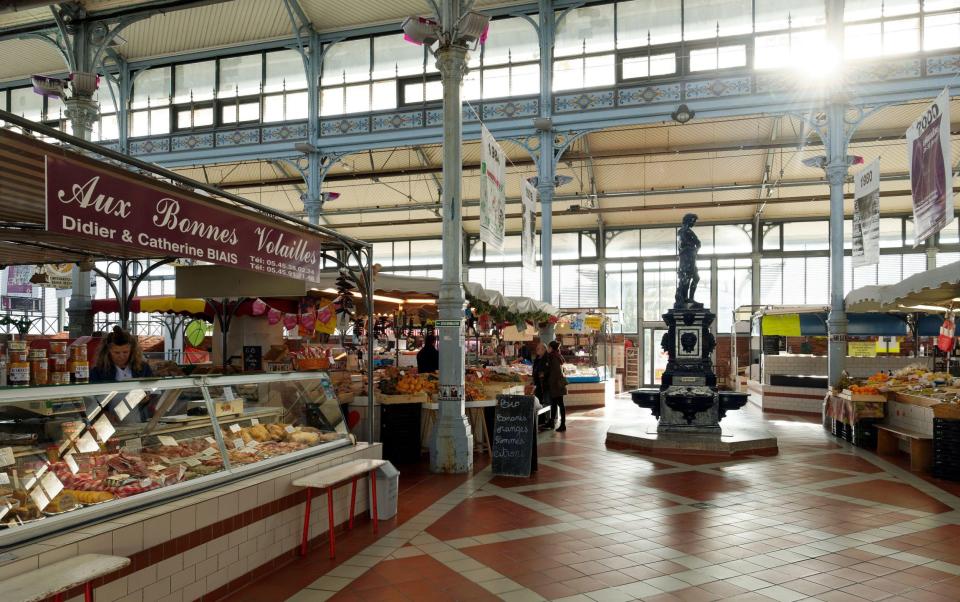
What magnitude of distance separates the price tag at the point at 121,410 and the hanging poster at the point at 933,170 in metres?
7.79

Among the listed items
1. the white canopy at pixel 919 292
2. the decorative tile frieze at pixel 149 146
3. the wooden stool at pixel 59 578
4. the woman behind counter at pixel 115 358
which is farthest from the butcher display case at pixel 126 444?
the decorative tile frieze at pixel 149 146

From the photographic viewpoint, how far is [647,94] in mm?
15938

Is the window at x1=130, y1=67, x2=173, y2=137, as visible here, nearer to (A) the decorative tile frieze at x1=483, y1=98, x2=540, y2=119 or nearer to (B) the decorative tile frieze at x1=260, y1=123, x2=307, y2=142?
(B) the decorative tile frieze at x1=260, y1=123, x2=307, y2=142

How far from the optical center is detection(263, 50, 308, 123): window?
62.6 feet

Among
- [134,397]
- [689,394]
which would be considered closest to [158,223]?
[134,397]

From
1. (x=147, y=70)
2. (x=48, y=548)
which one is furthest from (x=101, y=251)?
(x=147, y=70)

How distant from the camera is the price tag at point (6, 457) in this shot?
3.34 m

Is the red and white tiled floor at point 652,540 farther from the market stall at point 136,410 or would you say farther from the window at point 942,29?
the window at point 942,29

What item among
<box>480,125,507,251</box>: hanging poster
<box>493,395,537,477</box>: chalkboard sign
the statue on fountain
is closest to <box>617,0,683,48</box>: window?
the statue on fountain

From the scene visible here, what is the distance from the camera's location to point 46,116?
21031 millimetres

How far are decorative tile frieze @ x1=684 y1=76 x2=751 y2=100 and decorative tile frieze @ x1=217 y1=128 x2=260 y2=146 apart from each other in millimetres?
10969

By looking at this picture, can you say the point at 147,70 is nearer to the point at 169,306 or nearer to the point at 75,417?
the point at 169,306

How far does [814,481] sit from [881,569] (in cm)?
326

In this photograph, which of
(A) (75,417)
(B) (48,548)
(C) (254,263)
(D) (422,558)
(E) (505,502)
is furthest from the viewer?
(E) (505,502)
